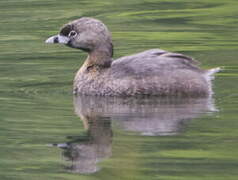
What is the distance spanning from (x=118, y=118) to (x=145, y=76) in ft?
4.50

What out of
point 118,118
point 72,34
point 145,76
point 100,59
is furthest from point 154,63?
point 118,118

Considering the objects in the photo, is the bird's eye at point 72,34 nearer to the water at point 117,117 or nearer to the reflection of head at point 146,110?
the water at point 117,117

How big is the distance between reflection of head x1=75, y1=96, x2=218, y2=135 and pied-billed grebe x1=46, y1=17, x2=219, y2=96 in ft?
0.41

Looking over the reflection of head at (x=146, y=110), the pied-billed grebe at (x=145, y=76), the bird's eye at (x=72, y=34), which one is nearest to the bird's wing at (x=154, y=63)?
the pied-billed grebe at (x=145, y=76)

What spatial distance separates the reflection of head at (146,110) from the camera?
1112cm

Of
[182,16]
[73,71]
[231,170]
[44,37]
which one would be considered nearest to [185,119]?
[231,170]

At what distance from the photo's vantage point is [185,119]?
37.5ft

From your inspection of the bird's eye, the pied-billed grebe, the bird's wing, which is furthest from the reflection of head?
the bird's eye

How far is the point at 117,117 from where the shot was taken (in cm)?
1172

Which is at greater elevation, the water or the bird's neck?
the bird's neck

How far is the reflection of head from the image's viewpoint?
1112 centimetres

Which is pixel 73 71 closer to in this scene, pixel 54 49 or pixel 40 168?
pixel 54 49

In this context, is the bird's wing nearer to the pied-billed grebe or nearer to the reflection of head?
the pied-billed grebe

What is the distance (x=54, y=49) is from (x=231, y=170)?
26.6ft
